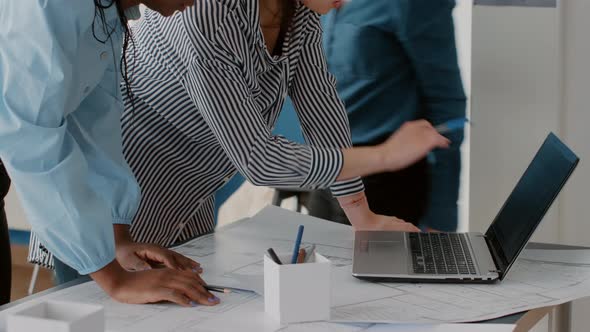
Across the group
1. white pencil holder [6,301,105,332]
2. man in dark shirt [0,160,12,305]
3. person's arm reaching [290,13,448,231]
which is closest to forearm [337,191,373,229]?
person's arm reaching [290,13,448,231]

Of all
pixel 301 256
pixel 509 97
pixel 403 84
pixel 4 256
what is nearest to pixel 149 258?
pixel 301 256

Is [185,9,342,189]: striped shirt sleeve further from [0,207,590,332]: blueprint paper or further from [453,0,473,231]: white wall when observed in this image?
[453,0,473,231]: white wall

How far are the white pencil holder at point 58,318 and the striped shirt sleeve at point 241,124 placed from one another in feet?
1.85

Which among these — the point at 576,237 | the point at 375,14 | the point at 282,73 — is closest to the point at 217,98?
the point at 282,73

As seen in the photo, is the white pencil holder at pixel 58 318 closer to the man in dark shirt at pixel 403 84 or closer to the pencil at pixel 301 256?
the pencil at pixel 301 256

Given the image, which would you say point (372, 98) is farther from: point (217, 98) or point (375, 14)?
point (217, 98)

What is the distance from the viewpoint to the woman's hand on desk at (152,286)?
1.20 m

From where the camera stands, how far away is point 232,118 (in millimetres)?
1385

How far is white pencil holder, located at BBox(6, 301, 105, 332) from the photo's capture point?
2.74 feet

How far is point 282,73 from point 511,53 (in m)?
0.80

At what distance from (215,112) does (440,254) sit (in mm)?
454

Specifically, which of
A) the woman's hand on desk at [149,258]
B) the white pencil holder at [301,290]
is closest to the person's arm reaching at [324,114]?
the woman's hand on desk at [149,258]

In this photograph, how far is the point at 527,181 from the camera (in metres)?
1.48

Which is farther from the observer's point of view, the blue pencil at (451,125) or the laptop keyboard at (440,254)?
the blue pencil at (451,125)
